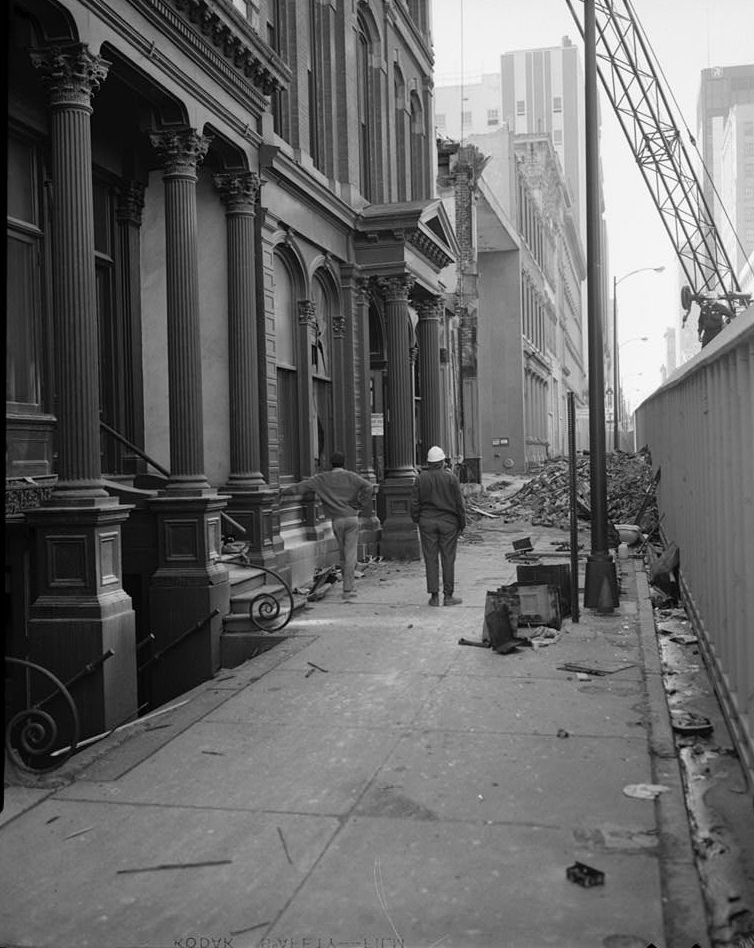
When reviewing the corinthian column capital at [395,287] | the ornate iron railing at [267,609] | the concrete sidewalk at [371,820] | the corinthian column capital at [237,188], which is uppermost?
the corinthian column capital at [237,188]

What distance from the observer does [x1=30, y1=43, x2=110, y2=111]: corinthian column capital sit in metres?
8.58

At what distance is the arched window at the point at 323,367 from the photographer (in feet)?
54.2

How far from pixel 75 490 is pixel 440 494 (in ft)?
15.7

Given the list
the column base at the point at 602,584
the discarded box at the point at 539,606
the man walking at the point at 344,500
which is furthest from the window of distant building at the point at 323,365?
the discarded box at the point at 539,606

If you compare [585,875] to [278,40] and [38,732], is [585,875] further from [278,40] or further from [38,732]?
[278,40]

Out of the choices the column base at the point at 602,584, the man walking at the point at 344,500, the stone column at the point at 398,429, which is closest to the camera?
the column base at the point at 602,584

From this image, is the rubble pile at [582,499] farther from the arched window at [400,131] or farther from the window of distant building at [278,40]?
the window of distant building at [278,40]

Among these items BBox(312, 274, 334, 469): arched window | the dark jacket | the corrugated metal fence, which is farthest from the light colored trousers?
the corrugated metal fence

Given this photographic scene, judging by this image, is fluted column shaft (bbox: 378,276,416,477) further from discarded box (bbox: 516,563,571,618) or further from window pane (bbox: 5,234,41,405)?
window pane (bbox: 5,234,41,405)

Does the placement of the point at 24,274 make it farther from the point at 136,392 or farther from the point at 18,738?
the point at 18,738

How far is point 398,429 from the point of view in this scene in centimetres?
1833

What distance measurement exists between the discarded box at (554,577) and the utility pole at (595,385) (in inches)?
19.8

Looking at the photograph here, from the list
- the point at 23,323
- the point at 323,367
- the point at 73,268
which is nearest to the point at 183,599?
the point at 23,323

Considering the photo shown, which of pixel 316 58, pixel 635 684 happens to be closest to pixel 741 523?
pixel 635 684
